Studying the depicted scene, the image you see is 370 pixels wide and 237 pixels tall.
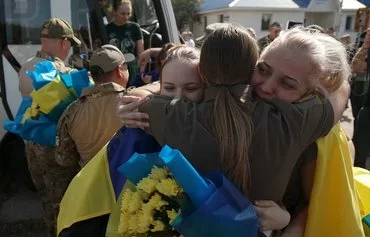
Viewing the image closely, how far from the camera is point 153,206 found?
1.14m

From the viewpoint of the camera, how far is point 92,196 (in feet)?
4.57

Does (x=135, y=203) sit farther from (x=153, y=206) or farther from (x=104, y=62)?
(x=104, y=62)

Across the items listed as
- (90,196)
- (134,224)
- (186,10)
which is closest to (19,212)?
(90,196)

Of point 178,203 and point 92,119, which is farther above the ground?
point 178,203

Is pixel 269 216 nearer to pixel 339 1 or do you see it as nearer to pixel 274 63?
pixel 274 63

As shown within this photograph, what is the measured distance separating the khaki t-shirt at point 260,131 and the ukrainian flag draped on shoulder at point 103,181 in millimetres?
143

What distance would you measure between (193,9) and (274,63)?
36.6 meters

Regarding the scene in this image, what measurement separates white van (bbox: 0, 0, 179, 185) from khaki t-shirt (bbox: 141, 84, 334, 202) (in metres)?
2.62

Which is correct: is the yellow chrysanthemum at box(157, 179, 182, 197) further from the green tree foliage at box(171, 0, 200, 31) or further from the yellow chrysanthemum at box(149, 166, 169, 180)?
the green tree foliage at box(171, 0, 200, 31)

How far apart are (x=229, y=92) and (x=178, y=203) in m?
0.36

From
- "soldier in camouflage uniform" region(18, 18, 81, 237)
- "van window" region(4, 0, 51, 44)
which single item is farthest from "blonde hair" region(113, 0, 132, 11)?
"soldier in camouflage uniform" region(18, 18, 81, 237)

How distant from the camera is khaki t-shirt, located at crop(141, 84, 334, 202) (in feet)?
3.87

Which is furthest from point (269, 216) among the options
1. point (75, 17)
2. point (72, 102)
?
point (75, 17)

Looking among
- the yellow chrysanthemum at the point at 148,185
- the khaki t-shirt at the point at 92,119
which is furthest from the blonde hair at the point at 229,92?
the khaki t-shirt at the point at 92,119
